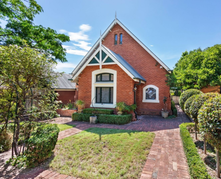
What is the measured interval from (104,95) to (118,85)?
1.88 metres

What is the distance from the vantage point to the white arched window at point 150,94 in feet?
47.0

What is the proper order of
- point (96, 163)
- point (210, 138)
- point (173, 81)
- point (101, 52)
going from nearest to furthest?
1. point (210, 138)
2. point (96, 163)
3. point (101, 52)
4. point (173, 81)

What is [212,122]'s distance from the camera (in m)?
3.57

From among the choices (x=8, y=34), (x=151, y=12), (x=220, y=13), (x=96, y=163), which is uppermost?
(x=151, y=12)

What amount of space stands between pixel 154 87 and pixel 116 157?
10.9 metres

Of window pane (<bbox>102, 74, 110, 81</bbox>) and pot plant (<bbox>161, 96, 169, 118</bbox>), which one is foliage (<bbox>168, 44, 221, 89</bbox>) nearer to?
pot plant (<bbox>161, 96, 169, 118</bbox>)

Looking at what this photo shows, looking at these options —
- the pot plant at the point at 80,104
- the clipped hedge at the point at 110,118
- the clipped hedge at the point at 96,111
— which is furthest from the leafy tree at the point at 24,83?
the pot plant at the point at 80,104

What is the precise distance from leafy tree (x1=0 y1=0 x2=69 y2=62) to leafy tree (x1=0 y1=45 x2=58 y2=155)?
4.56m

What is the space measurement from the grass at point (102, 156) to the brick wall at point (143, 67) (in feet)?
26.2

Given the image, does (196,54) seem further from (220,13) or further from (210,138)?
(210,138)

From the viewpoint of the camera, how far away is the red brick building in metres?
12.0

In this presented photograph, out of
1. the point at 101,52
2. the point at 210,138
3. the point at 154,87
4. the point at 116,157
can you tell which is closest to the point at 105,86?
the point at 101,52

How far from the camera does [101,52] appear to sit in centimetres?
1218

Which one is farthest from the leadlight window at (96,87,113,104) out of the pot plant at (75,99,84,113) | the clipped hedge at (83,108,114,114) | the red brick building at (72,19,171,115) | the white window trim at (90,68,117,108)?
the pot plant at (75,99,84,113)
